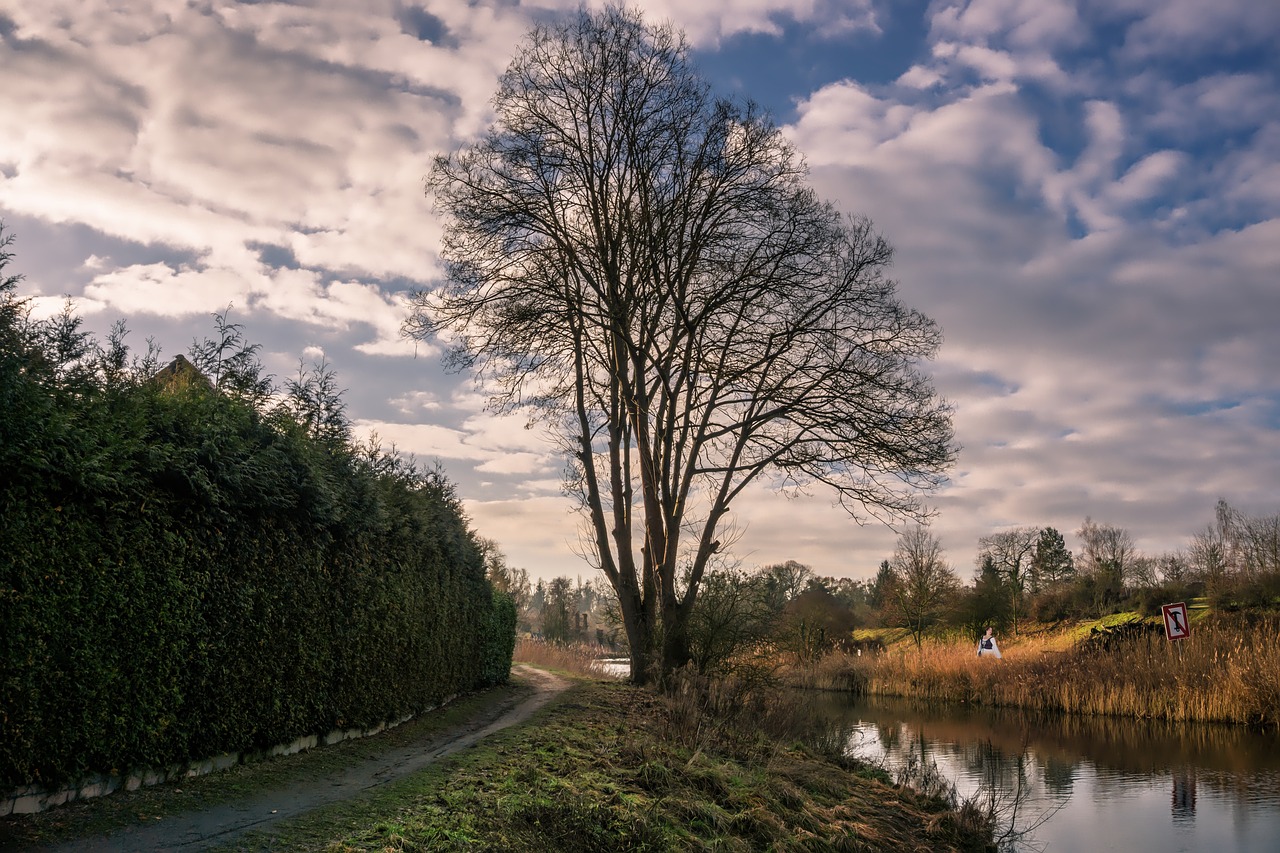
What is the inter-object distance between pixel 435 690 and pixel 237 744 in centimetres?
605

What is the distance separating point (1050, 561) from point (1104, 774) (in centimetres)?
4223

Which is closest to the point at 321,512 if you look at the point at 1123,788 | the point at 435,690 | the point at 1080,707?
the point at 435,690

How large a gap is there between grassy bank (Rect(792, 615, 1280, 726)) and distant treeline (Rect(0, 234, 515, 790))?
17.0 m

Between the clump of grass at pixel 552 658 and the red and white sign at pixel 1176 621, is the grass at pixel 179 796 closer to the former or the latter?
the clump of grass at pixel 552 658

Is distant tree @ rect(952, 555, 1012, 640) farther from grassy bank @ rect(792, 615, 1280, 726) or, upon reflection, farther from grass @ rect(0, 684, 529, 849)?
grass @ rect(0, 684, 529, 849)

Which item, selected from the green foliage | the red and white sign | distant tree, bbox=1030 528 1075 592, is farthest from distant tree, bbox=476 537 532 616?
distant tree, bbox=1030 528 1075 592

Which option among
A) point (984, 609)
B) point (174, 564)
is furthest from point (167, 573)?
point (984, 609)

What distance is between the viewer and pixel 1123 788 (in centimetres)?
1348

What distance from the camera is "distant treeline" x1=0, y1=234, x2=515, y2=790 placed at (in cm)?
574

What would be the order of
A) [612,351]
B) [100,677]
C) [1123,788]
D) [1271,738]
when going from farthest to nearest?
[612,351], [1271,738], [1123,788], [100,677]

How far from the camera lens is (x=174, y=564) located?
22.8 ft

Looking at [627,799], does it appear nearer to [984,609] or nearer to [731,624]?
[731,624]

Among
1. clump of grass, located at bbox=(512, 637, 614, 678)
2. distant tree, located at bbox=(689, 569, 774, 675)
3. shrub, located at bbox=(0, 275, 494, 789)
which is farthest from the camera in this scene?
clump of grass, located at bbox=(512, 637, 614, 678)

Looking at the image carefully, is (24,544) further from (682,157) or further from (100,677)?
(682,157)
